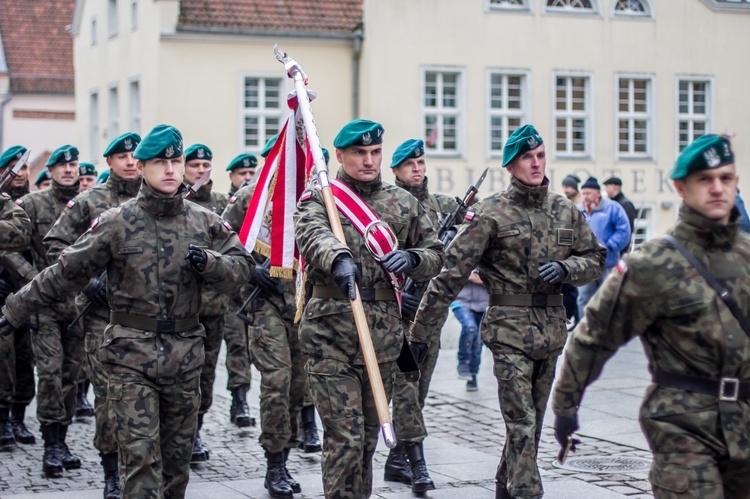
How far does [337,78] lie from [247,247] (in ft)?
74.4

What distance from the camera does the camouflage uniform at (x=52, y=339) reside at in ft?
31.1

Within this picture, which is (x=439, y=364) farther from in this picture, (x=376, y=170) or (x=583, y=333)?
(x=583, y=333)

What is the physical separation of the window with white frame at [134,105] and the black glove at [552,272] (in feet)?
85.7

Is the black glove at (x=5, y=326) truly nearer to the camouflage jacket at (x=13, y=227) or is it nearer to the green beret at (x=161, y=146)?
the green beret at (x=161, y=146)

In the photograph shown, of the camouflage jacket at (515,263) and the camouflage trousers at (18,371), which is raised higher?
the camouflage jacket at (515,263)

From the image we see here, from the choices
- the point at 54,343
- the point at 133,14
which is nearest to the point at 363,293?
the point at 54,343

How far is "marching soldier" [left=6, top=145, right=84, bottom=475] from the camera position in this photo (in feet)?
30.7

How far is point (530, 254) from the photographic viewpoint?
24.0ft

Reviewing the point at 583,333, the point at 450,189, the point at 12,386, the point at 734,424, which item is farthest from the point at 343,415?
the point at 450,189

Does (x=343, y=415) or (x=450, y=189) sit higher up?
(x=450, y=189)

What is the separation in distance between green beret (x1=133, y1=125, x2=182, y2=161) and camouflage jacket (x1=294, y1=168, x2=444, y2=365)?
768mm

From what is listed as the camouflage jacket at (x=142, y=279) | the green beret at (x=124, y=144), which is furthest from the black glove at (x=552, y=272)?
the green beret at (x=124, y=144)

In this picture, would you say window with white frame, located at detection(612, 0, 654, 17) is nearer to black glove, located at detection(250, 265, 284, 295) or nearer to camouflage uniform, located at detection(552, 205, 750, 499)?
black glove, located at detection(250, 265, 284, 295)

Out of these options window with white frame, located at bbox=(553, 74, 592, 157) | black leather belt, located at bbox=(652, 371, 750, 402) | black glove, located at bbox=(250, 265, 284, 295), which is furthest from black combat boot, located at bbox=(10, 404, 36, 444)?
window with white frame, located at bbox=(553, 74, 592, 157)
